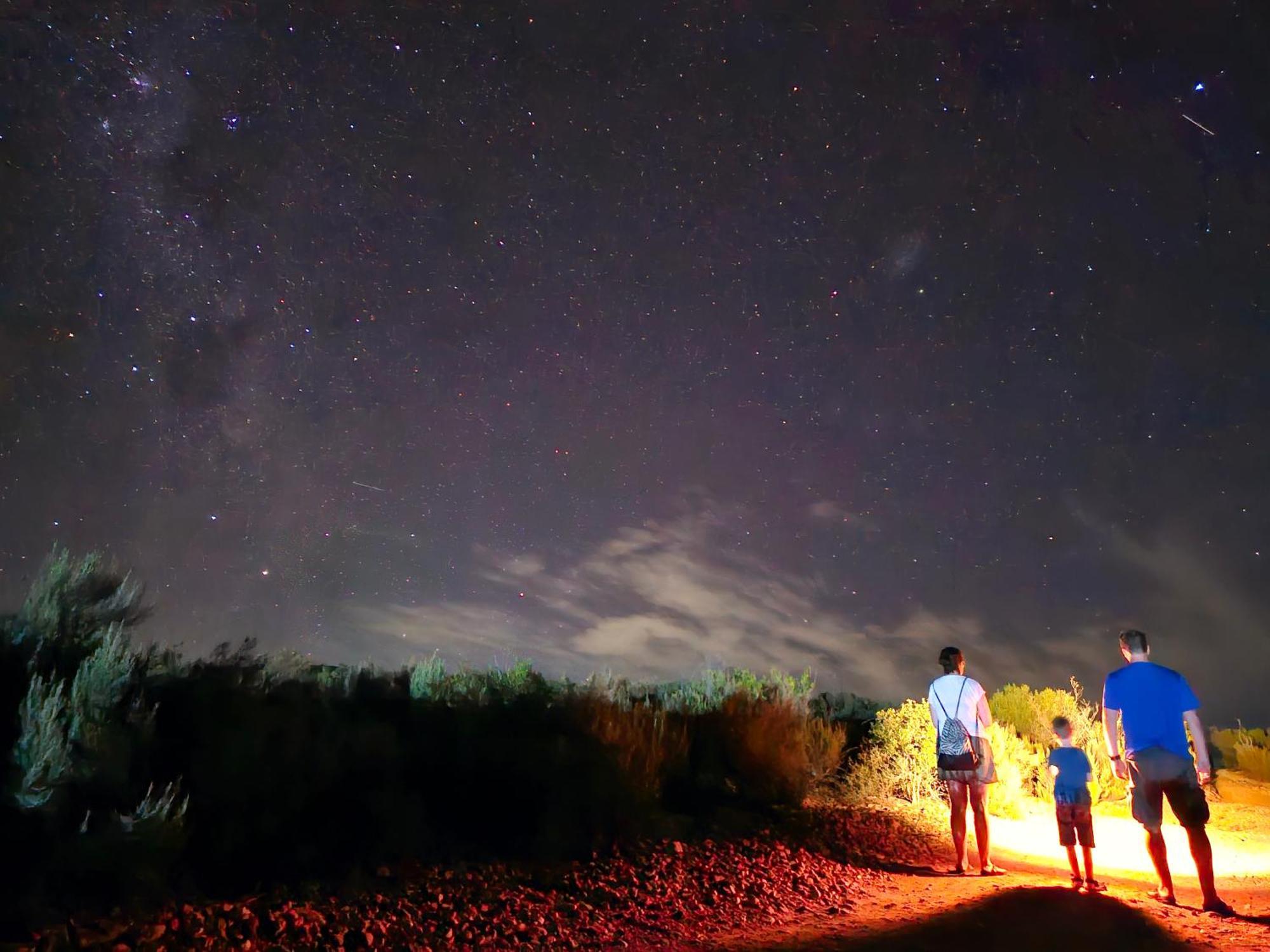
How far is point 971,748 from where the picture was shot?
338 inches

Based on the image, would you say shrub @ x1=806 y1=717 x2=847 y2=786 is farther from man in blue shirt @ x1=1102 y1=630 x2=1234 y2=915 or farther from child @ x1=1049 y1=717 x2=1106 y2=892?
man in blue shirt @ x1=1102 y1=630 x2=1234 y2=915

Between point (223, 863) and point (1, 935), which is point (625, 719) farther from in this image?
point (1, 935)

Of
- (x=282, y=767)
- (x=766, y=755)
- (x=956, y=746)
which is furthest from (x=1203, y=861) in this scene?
(x=282, y=767)

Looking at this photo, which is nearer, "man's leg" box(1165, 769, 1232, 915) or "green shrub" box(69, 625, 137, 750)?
"green shrub" box(69, 625, 137, 750)

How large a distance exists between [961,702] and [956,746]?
0.43 m

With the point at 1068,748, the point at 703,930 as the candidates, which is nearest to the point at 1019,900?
the point at 1068,748

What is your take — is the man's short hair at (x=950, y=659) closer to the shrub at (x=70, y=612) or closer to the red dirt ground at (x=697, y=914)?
the red dirt ground at (x=697, y=914)

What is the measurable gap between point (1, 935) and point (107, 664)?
226cm

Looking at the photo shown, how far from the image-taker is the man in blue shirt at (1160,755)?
7.08 meters

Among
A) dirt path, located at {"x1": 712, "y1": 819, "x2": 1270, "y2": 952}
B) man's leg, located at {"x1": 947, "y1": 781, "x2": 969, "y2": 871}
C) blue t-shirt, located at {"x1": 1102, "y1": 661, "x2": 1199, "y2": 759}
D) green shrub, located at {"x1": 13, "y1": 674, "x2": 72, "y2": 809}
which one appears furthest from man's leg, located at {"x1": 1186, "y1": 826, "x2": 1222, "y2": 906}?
green shrub, located at {"x1": 13, "y1": 674, "x2": 72, "y2": 809}

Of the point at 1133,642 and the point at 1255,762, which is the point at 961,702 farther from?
the point at 1255,762

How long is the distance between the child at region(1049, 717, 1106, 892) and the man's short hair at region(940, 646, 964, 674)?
3.46 ft

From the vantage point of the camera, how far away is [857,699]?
25688mm

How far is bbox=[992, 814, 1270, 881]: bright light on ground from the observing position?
1042cm
